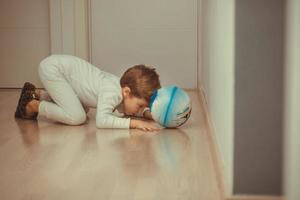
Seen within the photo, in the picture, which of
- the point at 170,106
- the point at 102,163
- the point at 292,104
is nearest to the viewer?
the point at 292,104

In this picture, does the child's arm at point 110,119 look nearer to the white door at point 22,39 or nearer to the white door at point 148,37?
the white door at point 148,37

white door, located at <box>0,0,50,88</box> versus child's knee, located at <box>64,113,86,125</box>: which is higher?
white door, located at <box>0,0,50,88</box>

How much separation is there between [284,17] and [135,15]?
2.77m

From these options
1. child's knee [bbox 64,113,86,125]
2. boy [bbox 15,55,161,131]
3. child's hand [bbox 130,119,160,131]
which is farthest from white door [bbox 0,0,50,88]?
child's hand [bbox 130,119,160,131]

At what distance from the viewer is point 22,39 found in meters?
4.33

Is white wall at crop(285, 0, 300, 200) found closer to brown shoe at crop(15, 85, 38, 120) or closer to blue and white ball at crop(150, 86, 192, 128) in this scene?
blue and white ball at crop(150, 86, 192, 128)

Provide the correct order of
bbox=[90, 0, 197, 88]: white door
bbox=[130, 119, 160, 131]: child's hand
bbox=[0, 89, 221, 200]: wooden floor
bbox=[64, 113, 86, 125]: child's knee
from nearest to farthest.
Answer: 1. bbox=[0, 89, 221, 200]: wooden floor
2. bbox=[130, 119, 160, 131]: child's hand
3. bbox=[64, 113, 86, 125]: child's knee
4. bbox=[90, 0, 197, 88]: white door

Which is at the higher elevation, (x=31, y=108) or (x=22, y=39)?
(x=22, y=39)

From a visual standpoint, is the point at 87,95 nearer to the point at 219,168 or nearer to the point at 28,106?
the point at 28,106

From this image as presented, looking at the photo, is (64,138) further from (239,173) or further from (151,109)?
(239,173)

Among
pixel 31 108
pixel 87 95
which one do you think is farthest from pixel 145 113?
pixel 31 108

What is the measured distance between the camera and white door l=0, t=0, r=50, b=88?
4270 millimetres

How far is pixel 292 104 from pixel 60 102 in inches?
69.1

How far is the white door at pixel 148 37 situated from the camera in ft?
13.8
